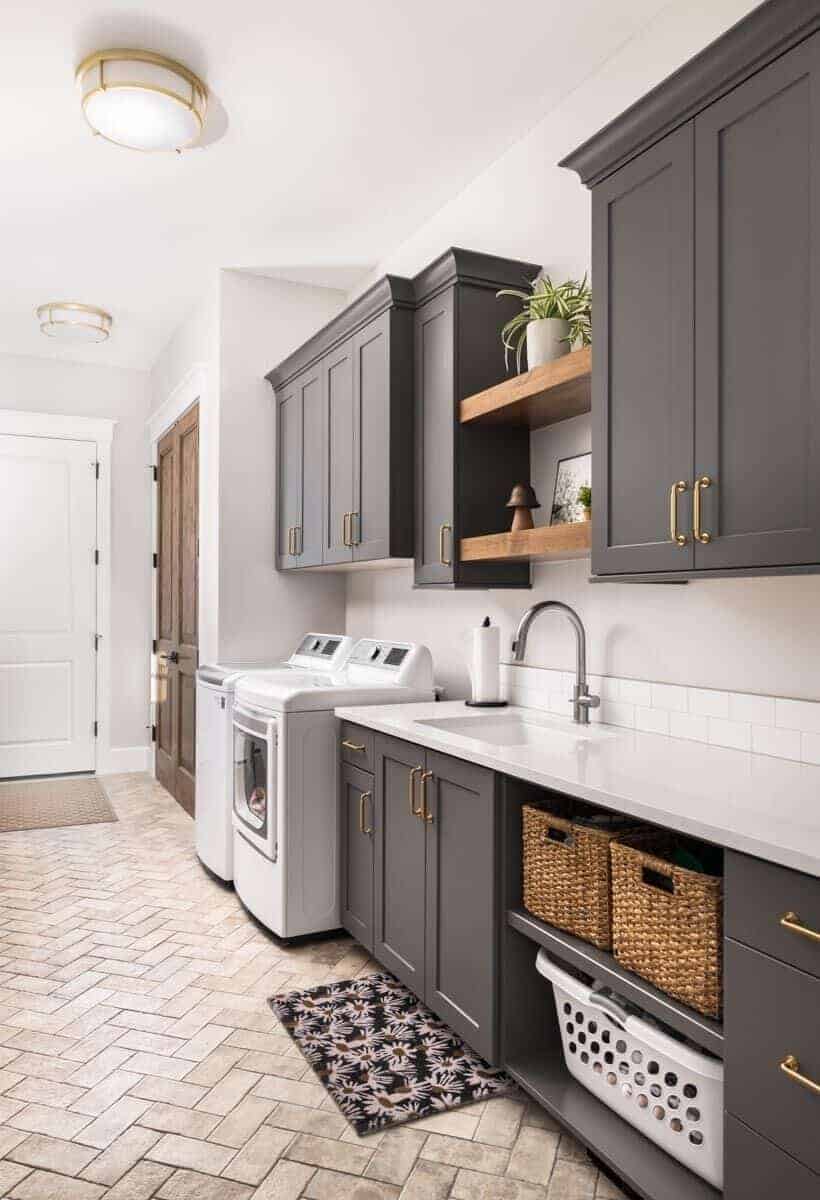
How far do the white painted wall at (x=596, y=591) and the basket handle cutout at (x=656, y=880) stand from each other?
578mm

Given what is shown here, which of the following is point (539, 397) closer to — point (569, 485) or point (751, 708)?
point (569, 485)

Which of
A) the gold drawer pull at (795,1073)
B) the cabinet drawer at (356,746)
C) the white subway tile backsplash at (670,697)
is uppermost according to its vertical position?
the white subway tile backsplash at (670,697)

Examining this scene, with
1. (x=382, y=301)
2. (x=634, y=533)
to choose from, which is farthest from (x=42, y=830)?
(x=634, y=533)

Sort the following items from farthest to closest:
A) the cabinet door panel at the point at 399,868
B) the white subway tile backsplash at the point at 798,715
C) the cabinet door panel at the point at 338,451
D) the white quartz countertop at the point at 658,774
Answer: the cabinet door panel at the point at 338,451 → the cabinet door panel at the point at 399,868 → the white subway tile backsplash at the point at 798,715 → the white quartz countertop at the point at 658,774

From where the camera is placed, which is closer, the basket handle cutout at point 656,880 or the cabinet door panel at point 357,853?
the basket handle cutout at point 656,880

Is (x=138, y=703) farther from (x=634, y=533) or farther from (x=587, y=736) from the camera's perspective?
(x=634, y=533)

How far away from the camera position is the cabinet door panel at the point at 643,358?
1876 mm

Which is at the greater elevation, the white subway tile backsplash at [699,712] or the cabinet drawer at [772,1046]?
the white subway tile backsplash at [699,712]

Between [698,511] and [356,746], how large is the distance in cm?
149

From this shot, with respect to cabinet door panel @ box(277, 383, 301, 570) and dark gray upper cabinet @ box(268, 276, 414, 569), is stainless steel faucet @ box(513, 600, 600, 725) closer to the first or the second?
dark gray upper cabinet @ box(268, 276, 414, 569)

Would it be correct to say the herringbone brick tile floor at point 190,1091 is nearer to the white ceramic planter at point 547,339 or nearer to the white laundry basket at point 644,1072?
the white laundry basket at point 644,1072

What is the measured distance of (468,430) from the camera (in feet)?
9.72

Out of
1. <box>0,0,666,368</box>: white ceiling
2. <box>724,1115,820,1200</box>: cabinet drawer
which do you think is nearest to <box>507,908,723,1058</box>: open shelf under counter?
<box>724,1115,820,1200</box>: cabinet drawer

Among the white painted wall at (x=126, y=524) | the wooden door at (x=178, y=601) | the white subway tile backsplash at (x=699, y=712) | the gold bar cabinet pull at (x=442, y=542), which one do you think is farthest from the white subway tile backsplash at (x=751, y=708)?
the white painted wall at (x=126, y=524)
